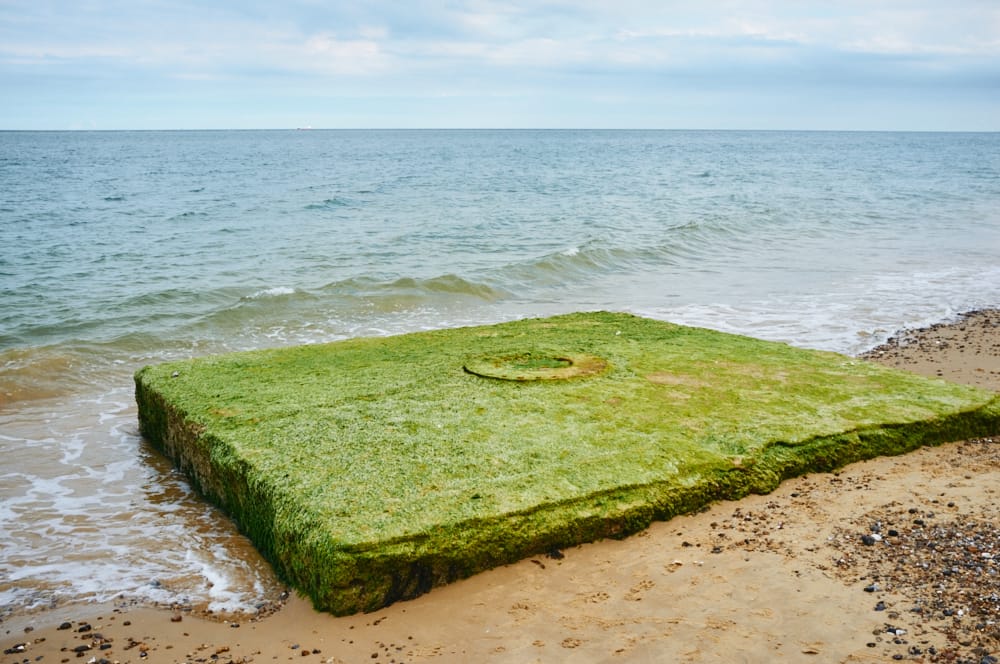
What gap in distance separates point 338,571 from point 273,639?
505 millimetres

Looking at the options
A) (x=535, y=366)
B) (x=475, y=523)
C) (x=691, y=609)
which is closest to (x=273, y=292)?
(x=535, y=366)

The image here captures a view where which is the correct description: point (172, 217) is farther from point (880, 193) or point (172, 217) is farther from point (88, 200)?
point (880, 193)

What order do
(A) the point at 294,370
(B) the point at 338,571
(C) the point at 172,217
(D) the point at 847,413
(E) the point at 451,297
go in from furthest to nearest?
(C) the point at 172,217
(E) the point at 451,297
(A) the point at 294,370
(D) the point at 847,413
(B) the point at 338,571

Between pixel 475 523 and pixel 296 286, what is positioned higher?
pixel 475 523

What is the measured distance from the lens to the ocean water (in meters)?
5.98

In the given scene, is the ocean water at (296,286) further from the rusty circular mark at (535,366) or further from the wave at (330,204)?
the rusty circular mark at (535,366)

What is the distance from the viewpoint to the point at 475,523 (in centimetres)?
462

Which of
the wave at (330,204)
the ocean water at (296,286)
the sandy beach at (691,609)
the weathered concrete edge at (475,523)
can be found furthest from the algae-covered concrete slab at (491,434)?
the wave at (330,204)

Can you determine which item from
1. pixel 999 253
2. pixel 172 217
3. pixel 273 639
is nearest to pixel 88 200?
pixel 172 217

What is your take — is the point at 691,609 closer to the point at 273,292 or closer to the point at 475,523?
the point at 475,523

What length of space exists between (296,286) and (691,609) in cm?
1439

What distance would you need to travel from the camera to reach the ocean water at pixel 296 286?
598 centimetres

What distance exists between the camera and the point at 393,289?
1742 cm

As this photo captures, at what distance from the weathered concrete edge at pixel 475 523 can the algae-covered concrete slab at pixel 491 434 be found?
0.01 metres
